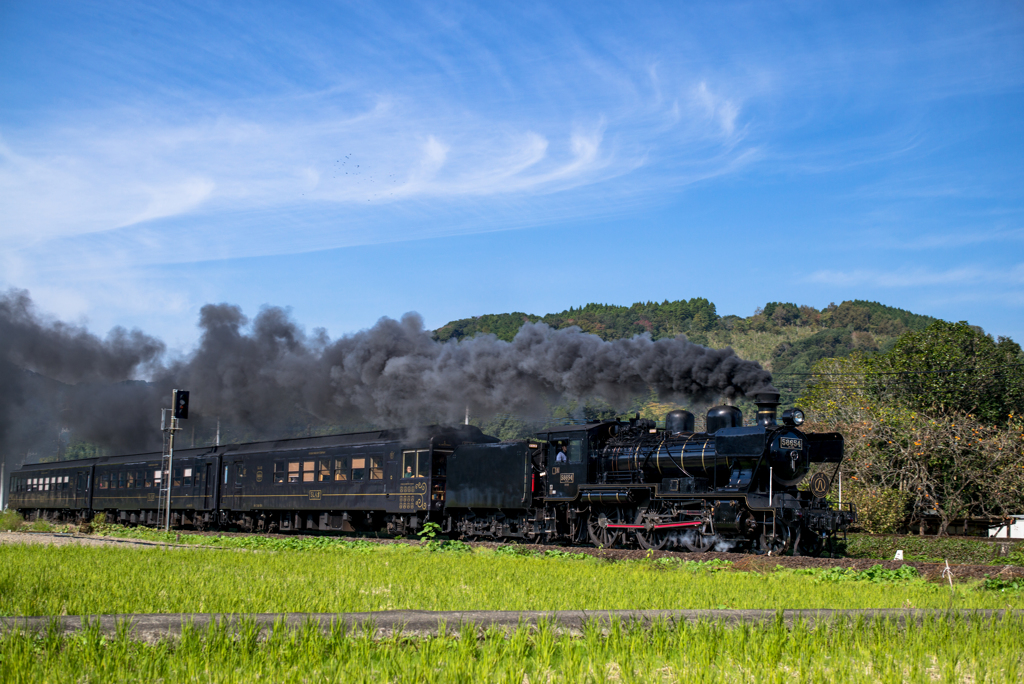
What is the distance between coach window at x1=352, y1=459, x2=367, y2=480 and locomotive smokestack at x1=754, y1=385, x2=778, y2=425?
13039mm

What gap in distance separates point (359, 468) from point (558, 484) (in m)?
8.16

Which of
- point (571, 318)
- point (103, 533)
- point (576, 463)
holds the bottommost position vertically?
point (103, 533)

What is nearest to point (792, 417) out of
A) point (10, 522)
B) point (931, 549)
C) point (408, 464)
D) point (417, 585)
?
point (931, 549)

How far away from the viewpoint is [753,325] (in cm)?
13762

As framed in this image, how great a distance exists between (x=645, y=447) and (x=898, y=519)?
14.3 meters

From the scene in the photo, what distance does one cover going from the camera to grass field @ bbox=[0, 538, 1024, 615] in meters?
8.36

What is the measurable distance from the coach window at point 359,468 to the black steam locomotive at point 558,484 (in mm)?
49

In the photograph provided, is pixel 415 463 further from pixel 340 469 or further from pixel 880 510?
pixel 880 510

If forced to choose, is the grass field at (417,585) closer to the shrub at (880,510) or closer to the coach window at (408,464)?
the coach window at (408,464)

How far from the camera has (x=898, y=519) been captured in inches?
1142

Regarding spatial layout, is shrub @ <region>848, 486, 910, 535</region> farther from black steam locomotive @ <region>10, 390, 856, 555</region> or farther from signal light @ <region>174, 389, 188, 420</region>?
signal light @ <region>174, 389, 188, 420</region>

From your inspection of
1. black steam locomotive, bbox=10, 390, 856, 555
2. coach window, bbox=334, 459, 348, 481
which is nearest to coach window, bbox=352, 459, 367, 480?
black steam locomotive, bbox=10, 390, 856, 555

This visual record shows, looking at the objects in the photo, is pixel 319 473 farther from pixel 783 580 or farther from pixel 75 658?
pixel 75 658

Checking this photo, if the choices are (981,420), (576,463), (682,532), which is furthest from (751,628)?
(981,420)
